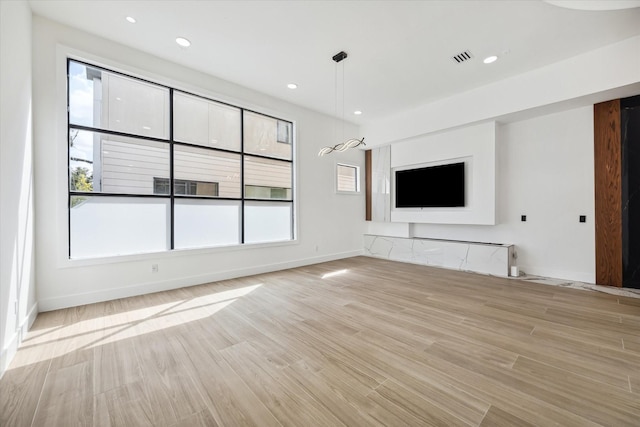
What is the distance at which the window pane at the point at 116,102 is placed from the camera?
3.34 meters

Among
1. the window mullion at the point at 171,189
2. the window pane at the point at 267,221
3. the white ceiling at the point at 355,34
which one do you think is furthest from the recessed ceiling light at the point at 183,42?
the window pane at the point at 267,221

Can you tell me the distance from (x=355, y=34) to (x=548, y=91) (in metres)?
3.26

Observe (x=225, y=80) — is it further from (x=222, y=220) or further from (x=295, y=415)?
(x=295, y=415)

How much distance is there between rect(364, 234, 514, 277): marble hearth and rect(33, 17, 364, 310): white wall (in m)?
1.91

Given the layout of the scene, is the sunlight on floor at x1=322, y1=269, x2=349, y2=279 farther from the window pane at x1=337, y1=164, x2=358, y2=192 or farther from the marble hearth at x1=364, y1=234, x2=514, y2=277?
the window pane at x1=337, y1=164, x2=358, y2=192

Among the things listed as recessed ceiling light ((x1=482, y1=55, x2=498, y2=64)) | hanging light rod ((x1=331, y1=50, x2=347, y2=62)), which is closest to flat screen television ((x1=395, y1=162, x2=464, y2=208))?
recessed ceiling light ((x1=482, y1=55, x2=498, y2=64))

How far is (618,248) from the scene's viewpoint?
3912mm

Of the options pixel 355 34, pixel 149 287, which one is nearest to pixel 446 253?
pixel 355 34

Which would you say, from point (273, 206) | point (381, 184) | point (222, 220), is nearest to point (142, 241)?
point (222, 220)

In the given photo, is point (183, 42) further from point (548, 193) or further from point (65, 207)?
point (548, 193)

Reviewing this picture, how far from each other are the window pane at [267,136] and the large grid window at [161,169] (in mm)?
21

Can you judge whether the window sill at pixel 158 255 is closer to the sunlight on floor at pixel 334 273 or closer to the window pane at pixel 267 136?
the sunlight on floor at pixel 334 273

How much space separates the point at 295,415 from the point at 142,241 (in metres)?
3.46

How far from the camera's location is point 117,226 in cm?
358
